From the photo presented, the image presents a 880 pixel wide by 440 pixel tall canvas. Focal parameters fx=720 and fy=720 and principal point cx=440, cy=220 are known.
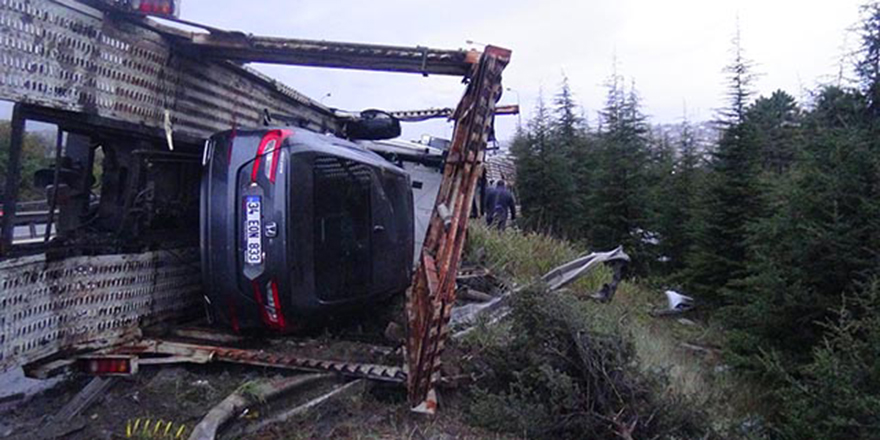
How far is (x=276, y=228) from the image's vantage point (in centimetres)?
474

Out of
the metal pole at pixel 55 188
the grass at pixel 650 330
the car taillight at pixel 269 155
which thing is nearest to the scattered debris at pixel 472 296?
the grass at pixel 650 330

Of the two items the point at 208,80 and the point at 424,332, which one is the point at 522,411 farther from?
the point at 208,80

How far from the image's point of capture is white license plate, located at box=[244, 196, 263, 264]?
4754mm

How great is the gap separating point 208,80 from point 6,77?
2205 mm

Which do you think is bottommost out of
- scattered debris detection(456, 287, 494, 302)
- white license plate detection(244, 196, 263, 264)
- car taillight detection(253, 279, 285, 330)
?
scattered debris detection(456, 287, 494, 302)

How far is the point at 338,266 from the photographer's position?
17.1ft

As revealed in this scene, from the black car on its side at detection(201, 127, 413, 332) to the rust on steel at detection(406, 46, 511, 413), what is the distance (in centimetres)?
65

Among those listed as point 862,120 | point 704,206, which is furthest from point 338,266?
point 704,206

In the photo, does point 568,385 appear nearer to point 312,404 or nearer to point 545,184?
point 312,404

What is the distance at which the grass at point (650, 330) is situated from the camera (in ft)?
18.4

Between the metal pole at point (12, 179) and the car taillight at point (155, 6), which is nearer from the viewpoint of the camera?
the metal pole at point (12, 179)

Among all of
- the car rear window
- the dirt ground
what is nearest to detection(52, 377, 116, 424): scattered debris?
the dirt ground

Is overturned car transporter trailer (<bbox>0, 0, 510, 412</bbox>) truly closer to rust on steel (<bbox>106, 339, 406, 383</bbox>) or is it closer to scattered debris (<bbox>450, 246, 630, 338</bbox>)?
rust on steel (<bbox>106, 339, 406, 383</bbox>)

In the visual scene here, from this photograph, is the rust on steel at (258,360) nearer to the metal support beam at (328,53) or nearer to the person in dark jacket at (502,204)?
the metal support beam at (328,53)
